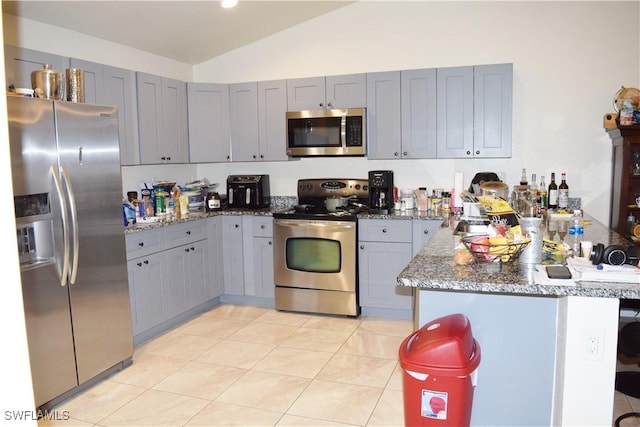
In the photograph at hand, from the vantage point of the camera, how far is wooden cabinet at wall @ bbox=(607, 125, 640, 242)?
382cm

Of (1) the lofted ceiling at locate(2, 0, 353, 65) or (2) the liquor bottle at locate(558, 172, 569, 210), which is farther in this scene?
(2) the liquor bottle at locate(558, 172, 569, 210)

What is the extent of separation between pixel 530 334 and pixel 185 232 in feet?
9.77

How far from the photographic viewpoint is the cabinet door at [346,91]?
14.5 feet

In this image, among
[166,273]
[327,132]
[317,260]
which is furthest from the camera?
[327,132]

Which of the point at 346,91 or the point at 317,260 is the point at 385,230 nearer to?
the point at 317,260

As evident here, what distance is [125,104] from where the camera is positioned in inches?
156

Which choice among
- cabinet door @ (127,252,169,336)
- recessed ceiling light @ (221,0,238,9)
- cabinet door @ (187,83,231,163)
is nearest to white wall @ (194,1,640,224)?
cabinet door @ (187,83,231,163)

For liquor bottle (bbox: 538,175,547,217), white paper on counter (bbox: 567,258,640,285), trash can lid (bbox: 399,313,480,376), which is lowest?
trash can lid (bbox: 399,313,480,376)

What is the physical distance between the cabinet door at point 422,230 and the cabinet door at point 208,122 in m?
1.99

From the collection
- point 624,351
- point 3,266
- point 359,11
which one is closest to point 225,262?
point 359,11

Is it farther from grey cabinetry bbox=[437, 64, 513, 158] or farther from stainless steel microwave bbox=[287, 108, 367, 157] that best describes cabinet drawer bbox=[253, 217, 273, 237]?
grey cabinetry bbox=[437, 64, 513, 158]

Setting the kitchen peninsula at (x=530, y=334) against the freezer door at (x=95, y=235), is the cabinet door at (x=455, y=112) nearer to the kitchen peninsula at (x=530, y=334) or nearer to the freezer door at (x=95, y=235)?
the kitchen peninsula at (x=530, y=334)

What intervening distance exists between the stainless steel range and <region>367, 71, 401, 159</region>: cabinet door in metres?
0.59

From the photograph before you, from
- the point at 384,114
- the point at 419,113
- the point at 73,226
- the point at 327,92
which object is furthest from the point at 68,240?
the point at 419,113
